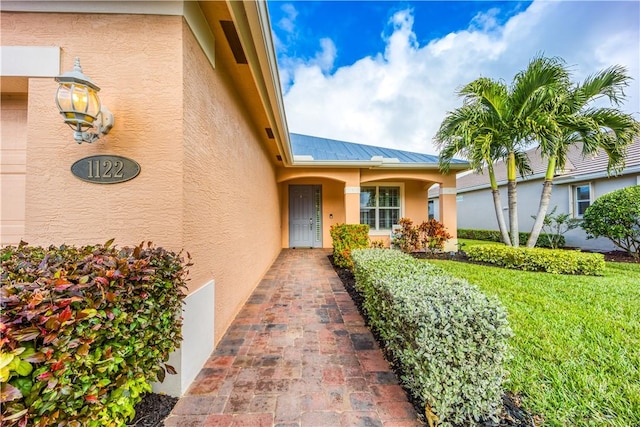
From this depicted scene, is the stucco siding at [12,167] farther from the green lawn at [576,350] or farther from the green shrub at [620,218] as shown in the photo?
the green shrub at [620,218]

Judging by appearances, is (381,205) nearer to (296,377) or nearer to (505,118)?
(505,118)

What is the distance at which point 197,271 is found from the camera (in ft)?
7.34

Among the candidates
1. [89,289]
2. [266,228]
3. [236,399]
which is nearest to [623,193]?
[266,228]

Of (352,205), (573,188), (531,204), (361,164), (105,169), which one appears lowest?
(105,169)

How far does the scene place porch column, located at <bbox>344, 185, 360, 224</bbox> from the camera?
295 inches

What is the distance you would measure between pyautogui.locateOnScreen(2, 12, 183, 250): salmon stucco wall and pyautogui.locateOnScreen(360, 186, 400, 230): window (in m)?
7.74

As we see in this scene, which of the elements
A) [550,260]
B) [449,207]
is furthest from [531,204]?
[550,260]

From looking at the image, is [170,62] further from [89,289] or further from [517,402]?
[517,402]

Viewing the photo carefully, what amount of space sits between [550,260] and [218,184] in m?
7.36

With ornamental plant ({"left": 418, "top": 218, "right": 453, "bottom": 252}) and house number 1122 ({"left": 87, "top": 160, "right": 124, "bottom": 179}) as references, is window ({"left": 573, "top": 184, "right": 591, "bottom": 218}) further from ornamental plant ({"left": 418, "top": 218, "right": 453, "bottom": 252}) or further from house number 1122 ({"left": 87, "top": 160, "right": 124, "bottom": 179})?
house number 1122 ({"left": 87, "top": 160, "right": 124, "bottom": 179})

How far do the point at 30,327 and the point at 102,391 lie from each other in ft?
1.79

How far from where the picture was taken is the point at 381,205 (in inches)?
363

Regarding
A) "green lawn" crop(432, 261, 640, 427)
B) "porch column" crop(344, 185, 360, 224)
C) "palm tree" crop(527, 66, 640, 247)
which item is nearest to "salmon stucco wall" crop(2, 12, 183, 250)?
"green lawn" crop(432, 261, 640, 427)

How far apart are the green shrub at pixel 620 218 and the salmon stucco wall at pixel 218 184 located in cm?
988
